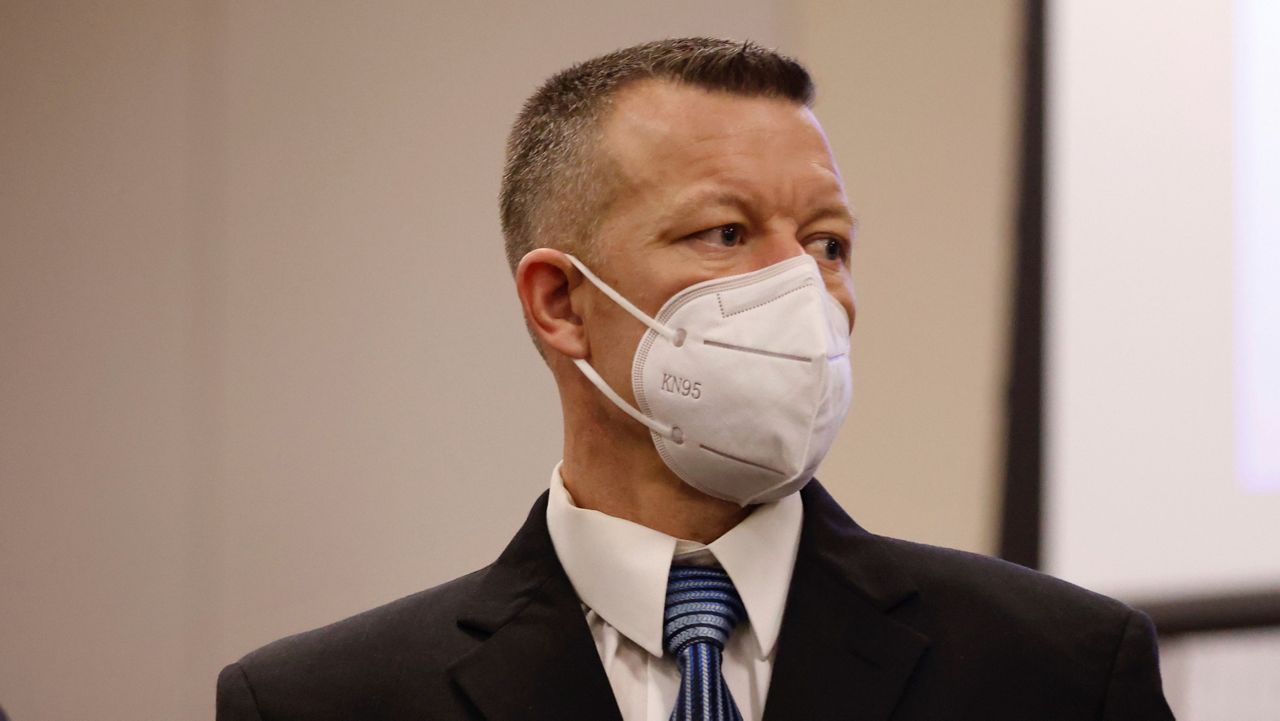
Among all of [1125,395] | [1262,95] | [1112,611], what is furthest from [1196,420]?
[1112,611]

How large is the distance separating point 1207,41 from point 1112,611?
5.55 feet

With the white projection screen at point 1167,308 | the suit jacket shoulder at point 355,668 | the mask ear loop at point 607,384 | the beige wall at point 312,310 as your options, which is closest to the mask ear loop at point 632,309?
the mask ear loop at point 607,384

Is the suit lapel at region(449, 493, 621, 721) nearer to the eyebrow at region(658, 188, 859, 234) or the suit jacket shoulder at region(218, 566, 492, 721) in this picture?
the suit jacket shoulder at region(218, 566, 492, 721)

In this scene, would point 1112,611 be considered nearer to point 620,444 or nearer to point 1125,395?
point 620,444

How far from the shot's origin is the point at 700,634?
1762 millimetres

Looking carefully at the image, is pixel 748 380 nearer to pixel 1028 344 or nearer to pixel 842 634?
pixel 842 634

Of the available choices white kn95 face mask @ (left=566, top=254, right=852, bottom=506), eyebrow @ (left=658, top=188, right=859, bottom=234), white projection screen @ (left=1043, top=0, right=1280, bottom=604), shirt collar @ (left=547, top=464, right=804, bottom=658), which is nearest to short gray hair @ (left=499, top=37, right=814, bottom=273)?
eyebrow @ (left=658, top=188, right=859, bottom=234)

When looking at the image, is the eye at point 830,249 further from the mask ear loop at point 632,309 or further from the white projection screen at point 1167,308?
the white projection screen at point 1167,308

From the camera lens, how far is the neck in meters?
1.89

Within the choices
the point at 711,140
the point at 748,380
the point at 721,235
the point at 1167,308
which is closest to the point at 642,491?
the point at 748,380

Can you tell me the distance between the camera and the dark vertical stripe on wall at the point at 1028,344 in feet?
10.3

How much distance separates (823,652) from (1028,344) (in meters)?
1.60

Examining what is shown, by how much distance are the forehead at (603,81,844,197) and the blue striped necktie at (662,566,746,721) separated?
0.49 m

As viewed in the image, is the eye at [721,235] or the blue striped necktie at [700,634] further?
the eye at [721,235]
